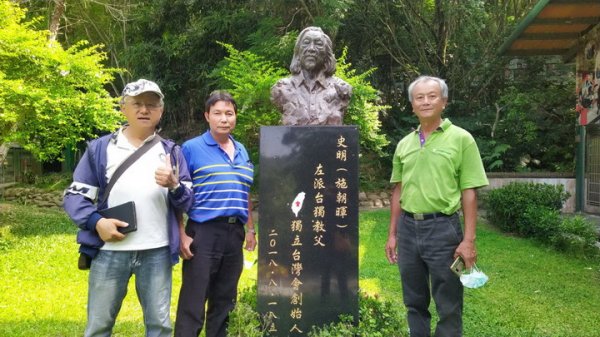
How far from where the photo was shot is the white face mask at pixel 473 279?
A: 8.96ft

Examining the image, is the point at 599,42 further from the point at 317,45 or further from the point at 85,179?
the point at 85,179

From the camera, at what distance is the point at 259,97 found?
987 centimetres

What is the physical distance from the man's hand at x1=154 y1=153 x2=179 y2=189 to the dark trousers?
0.62 m

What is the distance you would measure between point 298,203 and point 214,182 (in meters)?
0.72

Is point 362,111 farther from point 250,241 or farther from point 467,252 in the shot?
point 467,252

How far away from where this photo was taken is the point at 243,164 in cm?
318

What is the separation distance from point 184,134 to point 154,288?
39.1ft

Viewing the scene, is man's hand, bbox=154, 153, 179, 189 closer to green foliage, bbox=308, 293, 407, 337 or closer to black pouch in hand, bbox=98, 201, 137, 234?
black pouch in hand, bbox=98, 201, 137, 234

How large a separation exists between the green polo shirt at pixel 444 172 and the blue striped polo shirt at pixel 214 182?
3.45ft

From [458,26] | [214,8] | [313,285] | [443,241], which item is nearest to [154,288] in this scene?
[313,285]

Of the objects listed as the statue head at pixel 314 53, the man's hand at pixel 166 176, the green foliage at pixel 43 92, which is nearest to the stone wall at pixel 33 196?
the green foliage at pixel 43 92

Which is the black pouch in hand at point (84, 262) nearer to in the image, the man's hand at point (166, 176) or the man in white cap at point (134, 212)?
the man in white cap at point (134, 212)

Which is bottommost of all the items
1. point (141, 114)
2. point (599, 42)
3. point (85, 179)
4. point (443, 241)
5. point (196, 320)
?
point (196, 320)

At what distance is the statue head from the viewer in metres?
3.72
